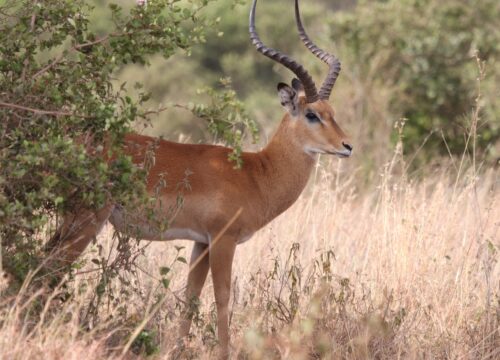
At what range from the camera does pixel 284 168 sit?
7469 mm

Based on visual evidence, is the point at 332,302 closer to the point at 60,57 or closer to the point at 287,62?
the point at 287,62

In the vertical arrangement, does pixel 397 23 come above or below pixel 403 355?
above

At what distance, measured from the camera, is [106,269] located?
6164mm

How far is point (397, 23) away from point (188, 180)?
874cm

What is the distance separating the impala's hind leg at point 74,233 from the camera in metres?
6.22

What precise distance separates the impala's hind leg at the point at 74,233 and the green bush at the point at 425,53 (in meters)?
8.51

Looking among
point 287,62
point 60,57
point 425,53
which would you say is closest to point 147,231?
point 60,57

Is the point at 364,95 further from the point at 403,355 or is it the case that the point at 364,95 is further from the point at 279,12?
the point at 279,12

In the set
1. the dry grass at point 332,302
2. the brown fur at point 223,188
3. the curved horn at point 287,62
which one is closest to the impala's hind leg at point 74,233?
the brown fur at point 223,188

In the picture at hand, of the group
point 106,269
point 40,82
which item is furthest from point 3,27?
point 106,269

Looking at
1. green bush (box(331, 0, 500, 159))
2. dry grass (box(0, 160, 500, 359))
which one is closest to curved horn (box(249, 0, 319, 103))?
dry grass (box(0, 160, 500, 359))

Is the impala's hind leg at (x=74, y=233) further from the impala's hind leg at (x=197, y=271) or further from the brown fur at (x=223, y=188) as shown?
the impala's hind leg at (x=197, y=271)

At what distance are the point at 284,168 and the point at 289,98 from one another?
57cm

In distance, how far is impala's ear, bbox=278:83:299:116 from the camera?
7652 millimetres
